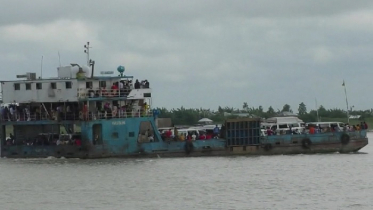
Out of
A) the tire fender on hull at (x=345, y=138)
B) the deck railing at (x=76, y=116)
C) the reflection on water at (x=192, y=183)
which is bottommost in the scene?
the reflection on water at (x=192, y=183)

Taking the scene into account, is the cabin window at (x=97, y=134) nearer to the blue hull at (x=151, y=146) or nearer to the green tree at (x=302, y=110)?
the blue hull at (x=151, y=146)

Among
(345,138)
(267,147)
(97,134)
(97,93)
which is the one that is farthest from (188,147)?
(345,138)

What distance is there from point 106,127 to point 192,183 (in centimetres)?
1272

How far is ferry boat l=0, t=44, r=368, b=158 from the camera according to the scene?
186 ft

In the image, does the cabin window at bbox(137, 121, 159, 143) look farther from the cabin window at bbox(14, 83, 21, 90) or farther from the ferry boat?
the cabin window at bbox(14, 83, 21, 90)

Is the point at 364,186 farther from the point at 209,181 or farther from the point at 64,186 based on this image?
the point at 64,186

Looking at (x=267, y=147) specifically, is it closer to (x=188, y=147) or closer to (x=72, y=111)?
(x=188, y=147)

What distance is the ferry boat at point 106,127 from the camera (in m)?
56.8

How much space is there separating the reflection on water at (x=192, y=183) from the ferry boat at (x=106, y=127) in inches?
36.0

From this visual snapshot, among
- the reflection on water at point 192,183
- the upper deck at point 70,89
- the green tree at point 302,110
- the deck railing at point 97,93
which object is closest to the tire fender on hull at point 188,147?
the reflection on water at point 192,183

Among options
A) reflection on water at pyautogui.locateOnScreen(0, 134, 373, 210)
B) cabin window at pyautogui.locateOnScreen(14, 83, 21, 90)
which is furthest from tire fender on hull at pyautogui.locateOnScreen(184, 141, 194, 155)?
cabin window at pyautogui.locateOnScreen(14, 83, 21, 90)

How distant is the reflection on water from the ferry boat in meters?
0.92

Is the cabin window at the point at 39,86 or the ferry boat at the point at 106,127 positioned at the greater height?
the cabin window at the point at 39,86

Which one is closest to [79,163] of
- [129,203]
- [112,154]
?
[112,154]
